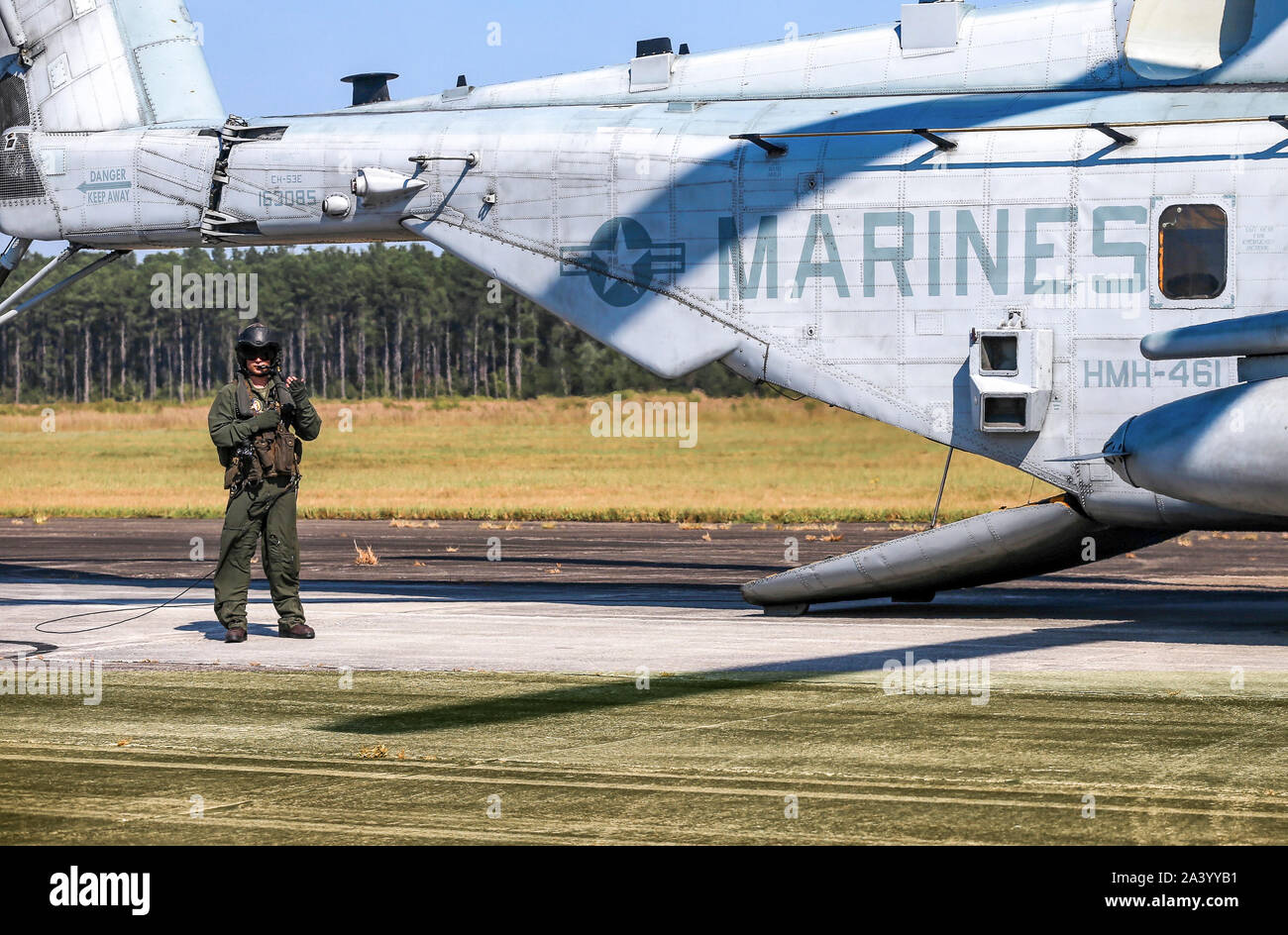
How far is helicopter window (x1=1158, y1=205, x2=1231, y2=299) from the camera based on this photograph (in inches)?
499

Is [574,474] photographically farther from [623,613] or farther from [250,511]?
[250,511]

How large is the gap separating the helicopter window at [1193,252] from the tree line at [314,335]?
276 feet

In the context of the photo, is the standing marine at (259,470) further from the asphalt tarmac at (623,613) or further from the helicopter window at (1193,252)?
the helicopter window at (1193,252)

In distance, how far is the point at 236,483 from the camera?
1227 centimetres

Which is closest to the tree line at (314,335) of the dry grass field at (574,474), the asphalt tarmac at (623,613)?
the dry grass field at (574,474)

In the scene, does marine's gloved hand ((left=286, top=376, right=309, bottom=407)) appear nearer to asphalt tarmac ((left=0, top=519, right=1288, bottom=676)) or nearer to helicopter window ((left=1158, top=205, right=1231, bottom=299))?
asphalt tarmac ((left=0, top=519, right=1288, bottom=676))

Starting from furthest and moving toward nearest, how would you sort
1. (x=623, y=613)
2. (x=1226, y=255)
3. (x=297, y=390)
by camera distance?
(x=623, y=613) < (x=1226, y=255) < (x=297, y=390)

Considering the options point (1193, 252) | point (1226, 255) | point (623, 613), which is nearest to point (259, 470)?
point (623, 613)

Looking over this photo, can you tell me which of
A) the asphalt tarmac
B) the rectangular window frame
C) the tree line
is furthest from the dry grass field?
the tree line

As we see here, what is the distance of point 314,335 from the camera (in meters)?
125

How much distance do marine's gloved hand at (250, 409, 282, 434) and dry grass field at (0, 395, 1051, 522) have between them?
14.1 meters

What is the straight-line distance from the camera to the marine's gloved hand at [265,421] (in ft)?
40.2

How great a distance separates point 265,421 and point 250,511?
712 mm
